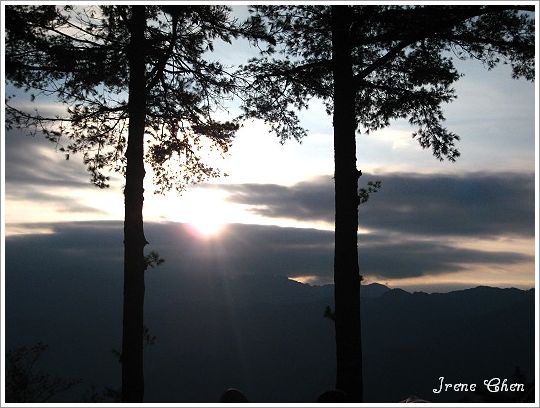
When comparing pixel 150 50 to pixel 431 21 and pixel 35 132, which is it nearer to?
pixel 35 132

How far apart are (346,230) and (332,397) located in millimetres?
3100

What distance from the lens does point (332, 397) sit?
7.96m

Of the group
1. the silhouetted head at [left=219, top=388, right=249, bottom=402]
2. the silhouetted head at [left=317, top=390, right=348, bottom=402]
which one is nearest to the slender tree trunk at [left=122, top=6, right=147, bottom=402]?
the silhouetted head at [left=219, top=388, right=249, bottom=402]

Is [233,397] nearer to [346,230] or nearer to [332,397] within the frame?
[332,397]

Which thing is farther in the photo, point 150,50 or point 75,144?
point 75,144

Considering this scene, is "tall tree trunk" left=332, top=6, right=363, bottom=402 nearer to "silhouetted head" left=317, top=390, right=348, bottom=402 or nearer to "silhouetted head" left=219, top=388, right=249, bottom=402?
"silhouetted head" left=317, top=390, right=348, bottom=402

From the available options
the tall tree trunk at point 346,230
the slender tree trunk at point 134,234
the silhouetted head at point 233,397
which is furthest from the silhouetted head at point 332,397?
the slender tree trunk at point 134,234

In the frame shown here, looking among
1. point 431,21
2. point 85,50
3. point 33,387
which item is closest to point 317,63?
point 431,21

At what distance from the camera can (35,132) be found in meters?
11.5

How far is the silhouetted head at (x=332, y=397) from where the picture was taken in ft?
25.8

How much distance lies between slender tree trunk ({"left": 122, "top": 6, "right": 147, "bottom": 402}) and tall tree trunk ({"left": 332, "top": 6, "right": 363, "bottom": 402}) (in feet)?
11.9

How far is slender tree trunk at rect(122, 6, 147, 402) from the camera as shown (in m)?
9.63

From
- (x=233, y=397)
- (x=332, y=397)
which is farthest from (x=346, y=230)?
(x=233, y=397)

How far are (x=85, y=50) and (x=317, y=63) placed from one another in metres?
4.86
